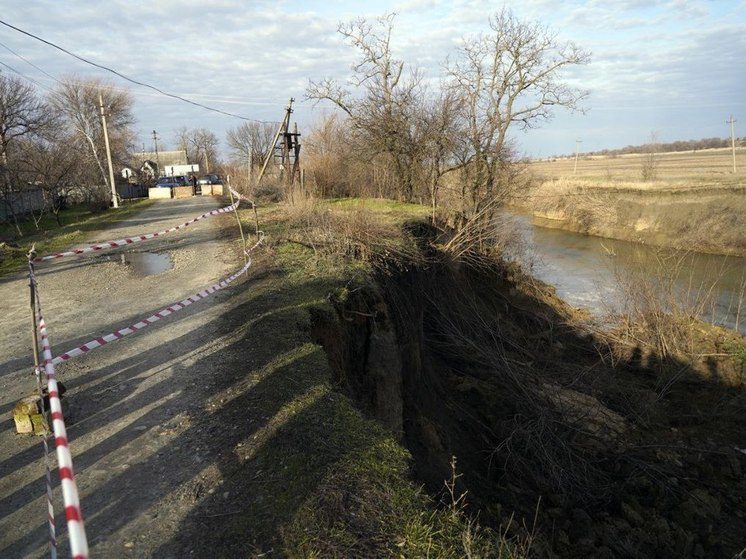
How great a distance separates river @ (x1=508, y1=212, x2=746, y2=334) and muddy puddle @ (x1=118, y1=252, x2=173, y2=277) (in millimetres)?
11305

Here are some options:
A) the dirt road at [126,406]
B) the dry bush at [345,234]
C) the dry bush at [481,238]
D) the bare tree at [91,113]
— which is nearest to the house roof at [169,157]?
the bare tree at [91,113]

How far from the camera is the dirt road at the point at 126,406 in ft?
10.6

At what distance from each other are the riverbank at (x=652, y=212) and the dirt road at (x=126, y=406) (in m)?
19.3

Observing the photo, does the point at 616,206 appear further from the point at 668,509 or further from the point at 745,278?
the point at 668,509

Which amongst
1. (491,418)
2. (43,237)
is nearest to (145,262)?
(43,237)

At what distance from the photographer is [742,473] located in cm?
810

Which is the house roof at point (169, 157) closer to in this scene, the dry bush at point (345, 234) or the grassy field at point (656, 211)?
the grassy field at point (656, 211)

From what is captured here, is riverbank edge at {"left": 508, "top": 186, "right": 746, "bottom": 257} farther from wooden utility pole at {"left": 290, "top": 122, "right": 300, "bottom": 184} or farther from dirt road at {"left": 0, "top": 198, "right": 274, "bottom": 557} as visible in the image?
dirt road at {"left": 0, "top": 198, "right": 274, "bottom": 557}

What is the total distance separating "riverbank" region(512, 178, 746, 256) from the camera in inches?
1054

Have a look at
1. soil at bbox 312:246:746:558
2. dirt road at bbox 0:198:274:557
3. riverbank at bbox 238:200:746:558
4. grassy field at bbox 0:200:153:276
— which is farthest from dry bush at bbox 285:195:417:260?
grassy field at bbox 0:200:153:276

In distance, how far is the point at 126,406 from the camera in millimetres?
4730

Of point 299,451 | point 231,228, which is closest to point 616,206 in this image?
point 231,228

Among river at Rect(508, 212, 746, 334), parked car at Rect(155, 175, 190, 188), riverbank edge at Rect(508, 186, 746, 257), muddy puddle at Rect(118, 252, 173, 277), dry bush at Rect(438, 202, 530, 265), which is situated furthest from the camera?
parked car at Rect(155, 175, 190, 188)

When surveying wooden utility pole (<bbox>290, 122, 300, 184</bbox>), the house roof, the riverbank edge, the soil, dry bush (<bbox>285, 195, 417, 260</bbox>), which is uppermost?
the house roof
